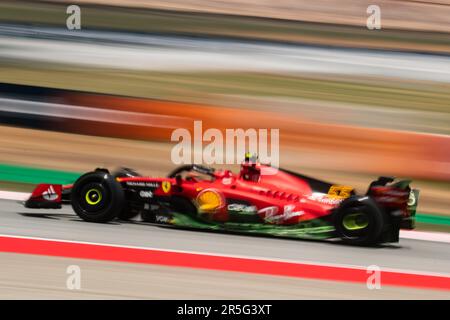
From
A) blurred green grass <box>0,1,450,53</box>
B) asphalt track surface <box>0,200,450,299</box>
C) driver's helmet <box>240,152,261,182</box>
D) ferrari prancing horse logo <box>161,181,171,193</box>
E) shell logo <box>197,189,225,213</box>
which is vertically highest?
blurred green grass <box>0,1,450,53</box>

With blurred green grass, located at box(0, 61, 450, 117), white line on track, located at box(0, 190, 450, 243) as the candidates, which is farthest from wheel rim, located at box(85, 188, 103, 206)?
blurred green grass, located at box(0, 61, 450, 117)

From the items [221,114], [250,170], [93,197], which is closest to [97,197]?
[93,197]

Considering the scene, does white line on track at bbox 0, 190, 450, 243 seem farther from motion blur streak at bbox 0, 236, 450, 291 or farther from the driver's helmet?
the driver's helmet

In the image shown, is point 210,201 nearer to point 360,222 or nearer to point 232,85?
point 360,222

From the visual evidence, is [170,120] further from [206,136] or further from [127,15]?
[127,15]

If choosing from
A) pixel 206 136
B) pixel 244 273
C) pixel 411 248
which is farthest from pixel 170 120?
pixel 244 273

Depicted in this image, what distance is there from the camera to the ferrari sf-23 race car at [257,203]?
323 inches

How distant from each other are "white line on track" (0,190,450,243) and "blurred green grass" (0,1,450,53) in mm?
8186

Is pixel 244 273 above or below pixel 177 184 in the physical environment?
below

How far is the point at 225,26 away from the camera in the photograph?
18156 mm

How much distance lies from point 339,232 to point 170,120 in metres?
5.54

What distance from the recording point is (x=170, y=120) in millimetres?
13305

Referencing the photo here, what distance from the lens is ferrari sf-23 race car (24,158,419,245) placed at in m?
8.21

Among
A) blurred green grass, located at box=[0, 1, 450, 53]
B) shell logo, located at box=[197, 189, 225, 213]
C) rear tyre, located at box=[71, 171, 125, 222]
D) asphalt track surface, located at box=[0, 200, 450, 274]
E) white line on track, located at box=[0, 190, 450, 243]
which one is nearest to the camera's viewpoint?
asphalt track surface, located at box=[0, 200, 450, 274]
